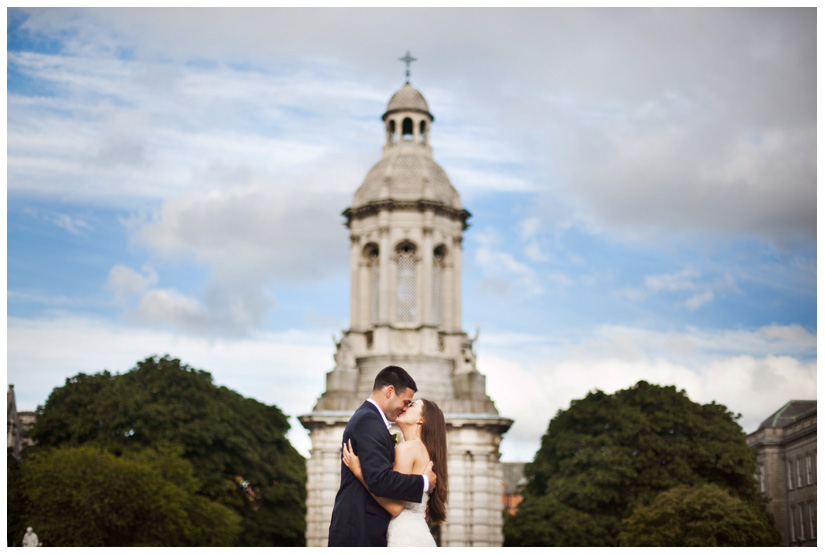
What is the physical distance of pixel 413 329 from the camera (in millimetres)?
46562

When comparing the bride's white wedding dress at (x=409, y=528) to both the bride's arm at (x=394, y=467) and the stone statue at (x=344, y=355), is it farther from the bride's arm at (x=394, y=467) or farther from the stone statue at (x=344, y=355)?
the stone statue at (x=344, y=355)

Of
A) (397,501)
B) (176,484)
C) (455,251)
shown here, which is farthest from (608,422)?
(397,501)

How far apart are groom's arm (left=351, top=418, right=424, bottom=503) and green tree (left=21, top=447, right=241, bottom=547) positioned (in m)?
32.3

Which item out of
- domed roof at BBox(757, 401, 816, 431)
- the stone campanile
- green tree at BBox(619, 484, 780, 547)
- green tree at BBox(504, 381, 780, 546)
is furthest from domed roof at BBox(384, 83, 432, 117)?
domed roof at BBox(757, 401, 816, 431)

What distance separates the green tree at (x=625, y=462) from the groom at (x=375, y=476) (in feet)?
126

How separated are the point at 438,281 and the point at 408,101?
778 cm

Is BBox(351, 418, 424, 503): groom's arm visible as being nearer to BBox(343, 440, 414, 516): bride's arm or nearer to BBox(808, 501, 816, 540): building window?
BBox(343, 440, 414, 516): bride's arm

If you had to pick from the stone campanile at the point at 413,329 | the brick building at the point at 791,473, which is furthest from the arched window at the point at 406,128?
the brick building at the point at 791,473

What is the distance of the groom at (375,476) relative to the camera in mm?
10375

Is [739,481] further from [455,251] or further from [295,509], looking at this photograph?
[295,509]

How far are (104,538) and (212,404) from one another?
1002 cm

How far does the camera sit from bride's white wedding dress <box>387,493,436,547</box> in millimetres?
10625

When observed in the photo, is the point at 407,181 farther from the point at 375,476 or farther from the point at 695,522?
the point at 375,476

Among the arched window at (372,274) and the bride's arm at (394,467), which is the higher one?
the arched window at (372,274)
